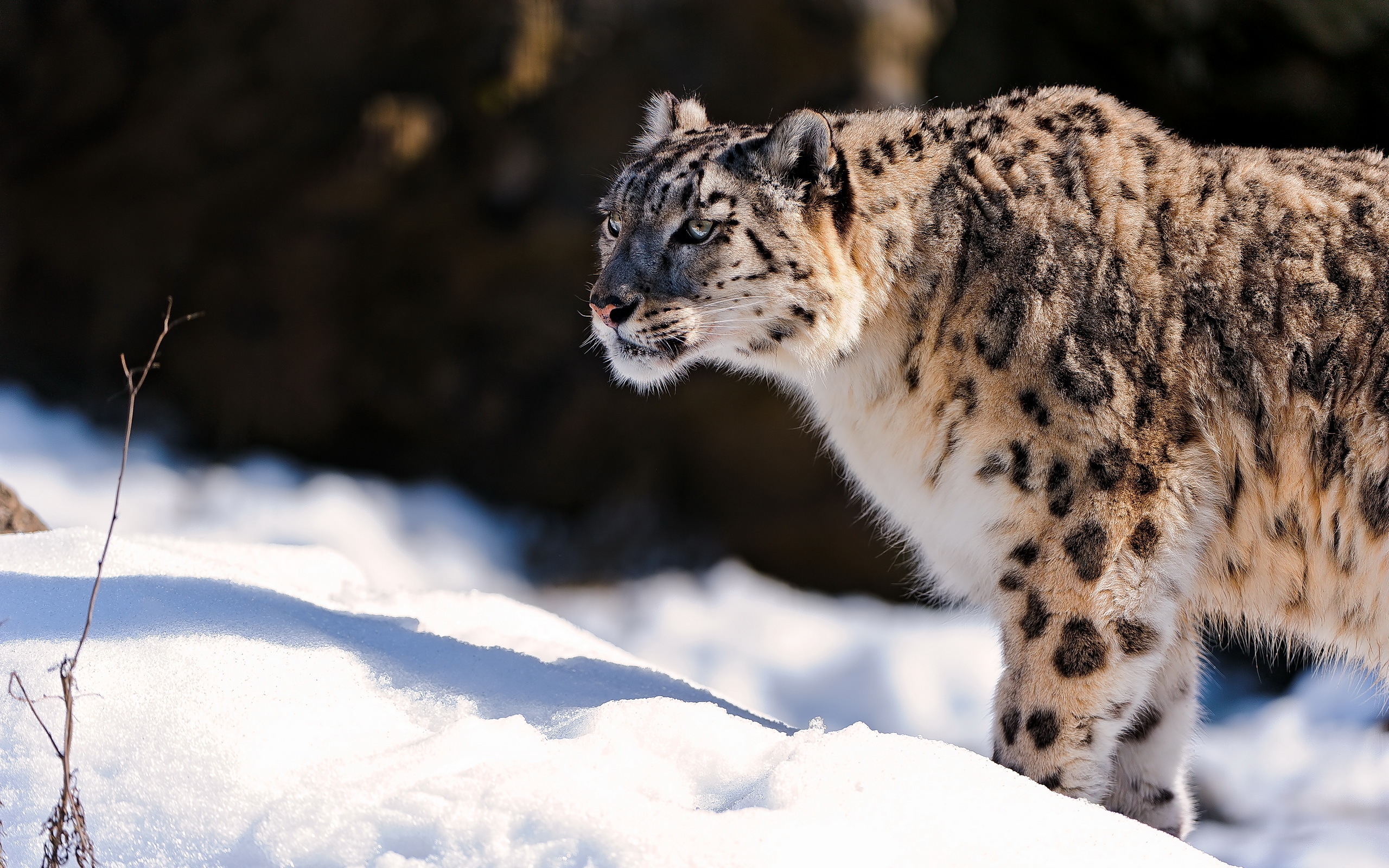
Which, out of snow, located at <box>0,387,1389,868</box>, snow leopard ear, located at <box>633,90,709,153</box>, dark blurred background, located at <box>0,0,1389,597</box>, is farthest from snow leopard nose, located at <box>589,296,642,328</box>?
dark blurred background, located at <box>0,0,1389,597</box>

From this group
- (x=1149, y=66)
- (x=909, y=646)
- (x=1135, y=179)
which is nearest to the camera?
(x=1135, y=179)

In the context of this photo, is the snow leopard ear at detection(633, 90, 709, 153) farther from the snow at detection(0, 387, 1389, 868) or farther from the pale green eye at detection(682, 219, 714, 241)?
the snow at detection(0, 387, 1389, 868)

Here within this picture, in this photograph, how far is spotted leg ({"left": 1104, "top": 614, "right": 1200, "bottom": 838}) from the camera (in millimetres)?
4031

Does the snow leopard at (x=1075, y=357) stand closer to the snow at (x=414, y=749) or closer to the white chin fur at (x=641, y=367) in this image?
the white chin fur at (x=641, y=367)

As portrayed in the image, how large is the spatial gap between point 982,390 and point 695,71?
6330mm

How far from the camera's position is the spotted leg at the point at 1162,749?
4031 millimetres

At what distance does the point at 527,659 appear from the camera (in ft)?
12.2

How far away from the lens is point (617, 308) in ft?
12.7

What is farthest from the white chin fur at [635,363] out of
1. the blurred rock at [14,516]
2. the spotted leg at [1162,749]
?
the blurred rock at [14,516]

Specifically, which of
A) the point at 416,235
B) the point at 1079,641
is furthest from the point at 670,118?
the point at 416,235

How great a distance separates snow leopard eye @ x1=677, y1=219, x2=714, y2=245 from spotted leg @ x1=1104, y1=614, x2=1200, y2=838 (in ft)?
6.57

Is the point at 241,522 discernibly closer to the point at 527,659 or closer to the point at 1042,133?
the point at 527,659

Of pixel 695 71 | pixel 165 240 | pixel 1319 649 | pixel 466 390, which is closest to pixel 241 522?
pixel 466 390

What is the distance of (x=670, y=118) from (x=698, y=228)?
85 centimetres
